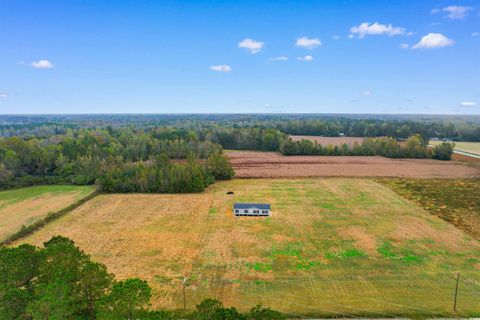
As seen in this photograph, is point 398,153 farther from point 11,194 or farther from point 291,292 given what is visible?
point 11,194

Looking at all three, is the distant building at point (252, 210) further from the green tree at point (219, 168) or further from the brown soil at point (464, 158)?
the brown soil at point (464, 158)

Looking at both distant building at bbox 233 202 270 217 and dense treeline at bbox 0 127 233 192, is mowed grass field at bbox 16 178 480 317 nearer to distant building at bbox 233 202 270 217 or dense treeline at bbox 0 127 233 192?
distant building at bbox 233 202 270 217

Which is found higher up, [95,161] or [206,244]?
[95,161]

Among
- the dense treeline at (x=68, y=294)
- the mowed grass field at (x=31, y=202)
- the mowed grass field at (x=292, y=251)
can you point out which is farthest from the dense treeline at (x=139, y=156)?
the dense treeline at (x=68, y=294)

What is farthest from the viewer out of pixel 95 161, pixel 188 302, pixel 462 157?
pixel 462 157

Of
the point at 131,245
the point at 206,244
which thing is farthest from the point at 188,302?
the point at 131,245

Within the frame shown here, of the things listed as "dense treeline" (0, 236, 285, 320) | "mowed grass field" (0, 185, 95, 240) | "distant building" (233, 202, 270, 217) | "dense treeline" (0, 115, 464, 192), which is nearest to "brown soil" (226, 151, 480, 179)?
"dense treeline" (0, 115, 464, 192)
